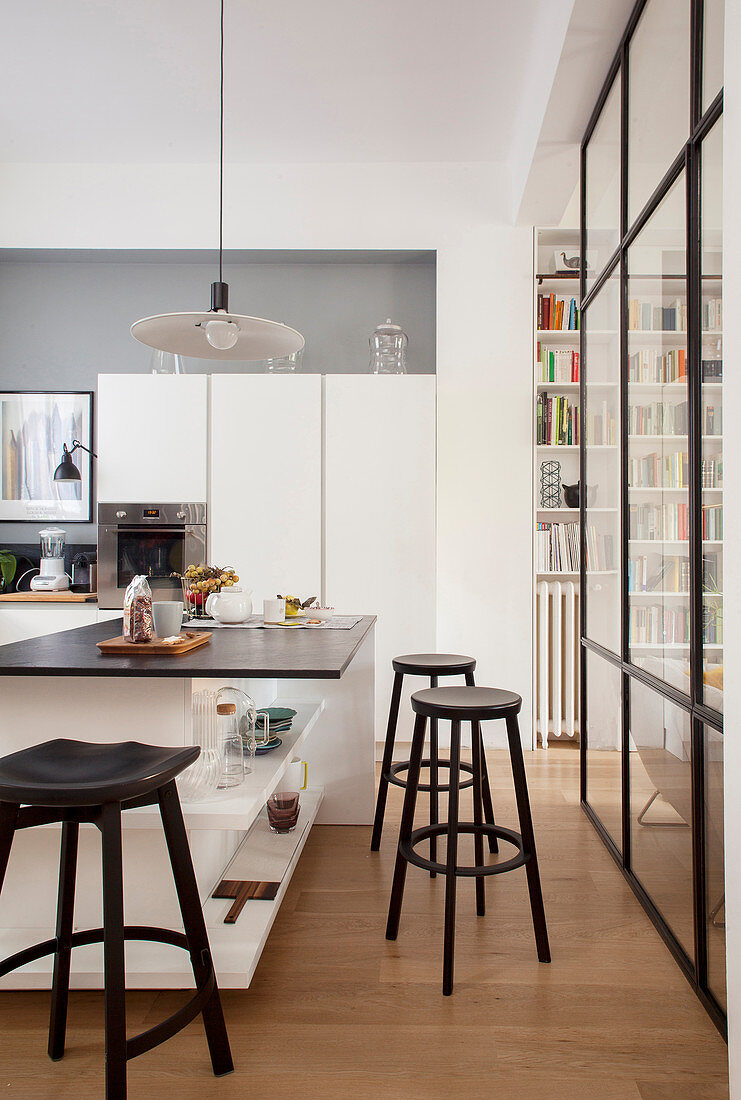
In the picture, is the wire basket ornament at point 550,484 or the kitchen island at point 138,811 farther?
the wire basket ornament at point 550,484

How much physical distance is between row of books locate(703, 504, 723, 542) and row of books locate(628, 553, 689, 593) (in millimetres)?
144

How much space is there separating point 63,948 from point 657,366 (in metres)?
2.08

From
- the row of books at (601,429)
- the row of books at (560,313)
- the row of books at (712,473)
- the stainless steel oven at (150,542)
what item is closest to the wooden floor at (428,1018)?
the row of books at (712,473)

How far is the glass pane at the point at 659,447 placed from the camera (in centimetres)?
190

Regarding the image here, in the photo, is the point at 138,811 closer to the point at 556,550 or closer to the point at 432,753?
the point at 432,753

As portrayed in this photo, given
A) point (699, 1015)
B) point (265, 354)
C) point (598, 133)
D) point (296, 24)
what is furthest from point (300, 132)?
point (699, 1015)

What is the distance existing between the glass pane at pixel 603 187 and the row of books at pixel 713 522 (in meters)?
1.26

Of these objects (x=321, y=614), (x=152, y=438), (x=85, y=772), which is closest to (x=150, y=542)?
(x=152, y=438)

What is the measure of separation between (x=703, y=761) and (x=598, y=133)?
242 centimetres

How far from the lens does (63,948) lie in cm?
158

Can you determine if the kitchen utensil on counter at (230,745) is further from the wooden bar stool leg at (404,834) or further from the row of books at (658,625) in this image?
the row of books at (658,625)

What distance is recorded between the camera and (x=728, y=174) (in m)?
1.39

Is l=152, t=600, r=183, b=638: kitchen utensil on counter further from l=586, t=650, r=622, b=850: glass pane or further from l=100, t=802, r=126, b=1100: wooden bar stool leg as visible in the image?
l=586, t=650, r=622, b=850: glass pane

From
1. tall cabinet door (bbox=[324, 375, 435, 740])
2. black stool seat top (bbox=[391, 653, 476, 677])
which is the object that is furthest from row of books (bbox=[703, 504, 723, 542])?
tall cabinet door (bbox=[324, 375, 435, 740])
